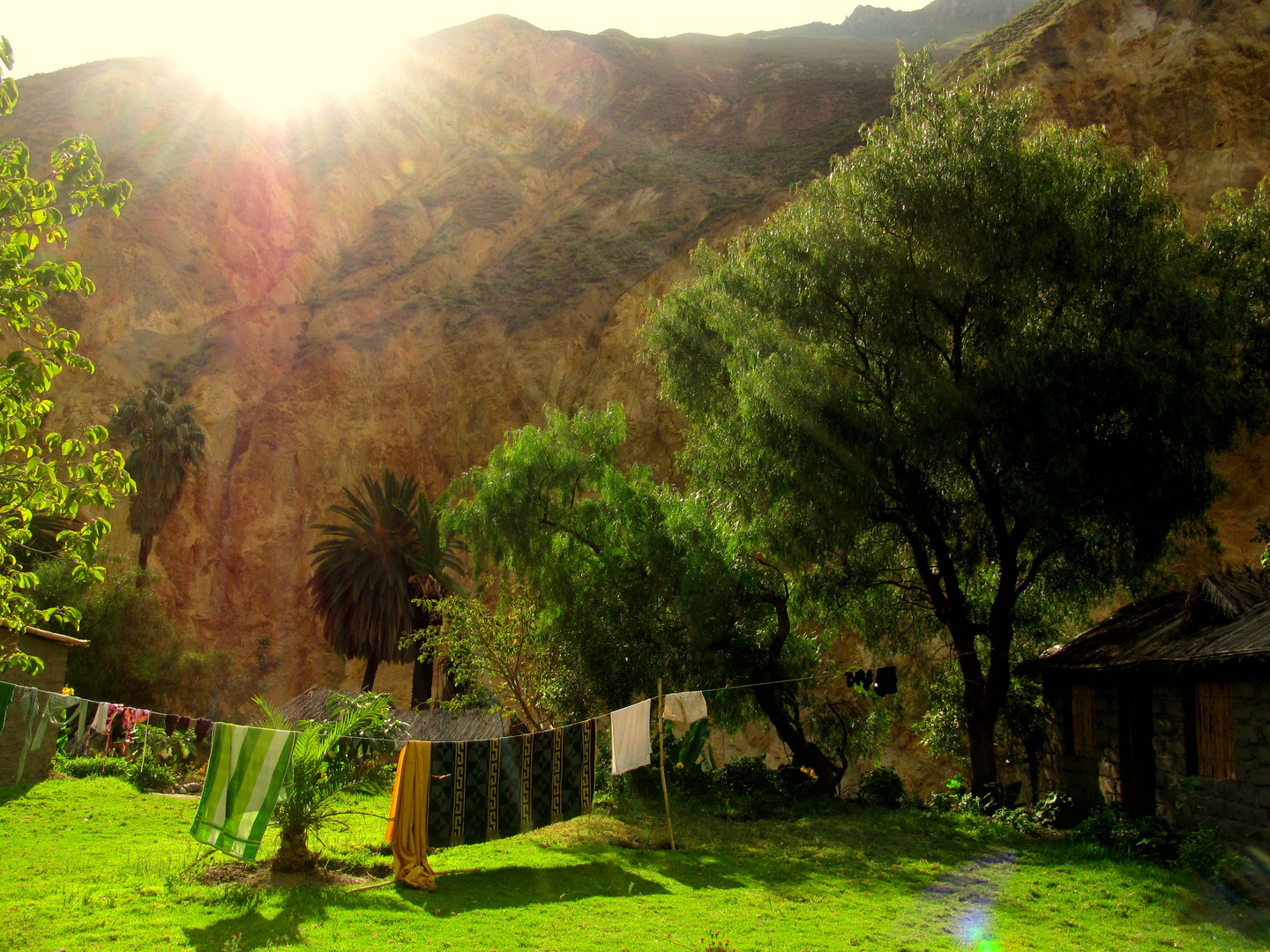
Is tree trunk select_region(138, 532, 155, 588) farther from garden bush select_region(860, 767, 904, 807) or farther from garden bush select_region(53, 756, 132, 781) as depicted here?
garden bush select_region(860, 767, 904, 807)

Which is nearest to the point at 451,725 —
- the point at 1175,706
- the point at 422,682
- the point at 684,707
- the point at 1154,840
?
the point at 422,682

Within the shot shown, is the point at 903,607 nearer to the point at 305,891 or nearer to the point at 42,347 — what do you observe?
the point at 305,891

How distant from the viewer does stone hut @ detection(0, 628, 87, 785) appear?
1712cm

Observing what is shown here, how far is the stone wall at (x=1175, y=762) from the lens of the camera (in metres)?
11.7

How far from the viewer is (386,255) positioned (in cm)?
5250

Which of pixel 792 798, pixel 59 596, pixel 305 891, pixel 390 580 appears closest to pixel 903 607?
pixel 792 798

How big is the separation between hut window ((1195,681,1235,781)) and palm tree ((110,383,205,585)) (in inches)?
1322

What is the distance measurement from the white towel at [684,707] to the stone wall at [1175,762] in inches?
288

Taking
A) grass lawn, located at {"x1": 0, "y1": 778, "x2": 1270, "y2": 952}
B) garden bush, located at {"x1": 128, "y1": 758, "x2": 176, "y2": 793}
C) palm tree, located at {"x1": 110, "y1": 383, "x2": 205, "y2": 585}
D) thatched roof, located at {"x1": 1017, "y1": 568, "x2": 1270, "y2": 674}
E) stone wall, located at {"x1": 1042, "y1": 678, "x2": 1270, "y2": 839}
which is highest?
palm tree, located at {"x1": 110, "y1": 383, "x2": 205, "y2": 585}

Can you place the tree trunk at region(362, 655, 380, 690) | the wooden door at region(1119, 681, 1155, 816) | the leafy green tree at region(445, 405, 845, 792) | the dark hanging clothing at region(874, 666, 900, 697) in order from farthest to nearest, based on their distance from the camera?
the tree trunk at region(362, 655, 380, 690), the leafy green tree at region(445, 405, 845, 792), the dark hanging clothing at region(874, 666, 900, 697), the wooden door at region(1119, 681, 1155, 816)

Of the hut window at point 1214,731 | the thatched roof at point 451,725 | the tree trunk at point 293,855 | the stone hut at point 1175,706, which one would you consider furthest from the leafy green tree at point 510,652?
the hut window at point 1214,731

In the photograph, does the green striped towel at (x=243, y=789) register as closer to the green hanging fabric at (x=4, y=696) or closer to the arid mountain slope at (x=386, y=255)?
the green hanging fabric at (x=4, y=696)

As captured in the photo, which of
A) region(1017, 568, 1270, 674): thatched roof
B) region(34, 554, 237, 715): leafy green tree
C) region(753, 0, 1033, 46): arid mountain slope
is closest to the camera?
region(1017, 568, 1270, 674): thatched roof

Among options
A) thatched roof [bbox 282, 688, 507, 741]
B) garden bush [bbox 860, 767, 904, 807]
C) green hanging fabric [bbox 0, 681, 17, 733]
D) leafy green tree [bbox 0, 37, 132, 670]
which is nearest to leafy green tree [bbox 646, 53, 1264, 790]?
garden bush [bbox 860, 767, 904, 807]
